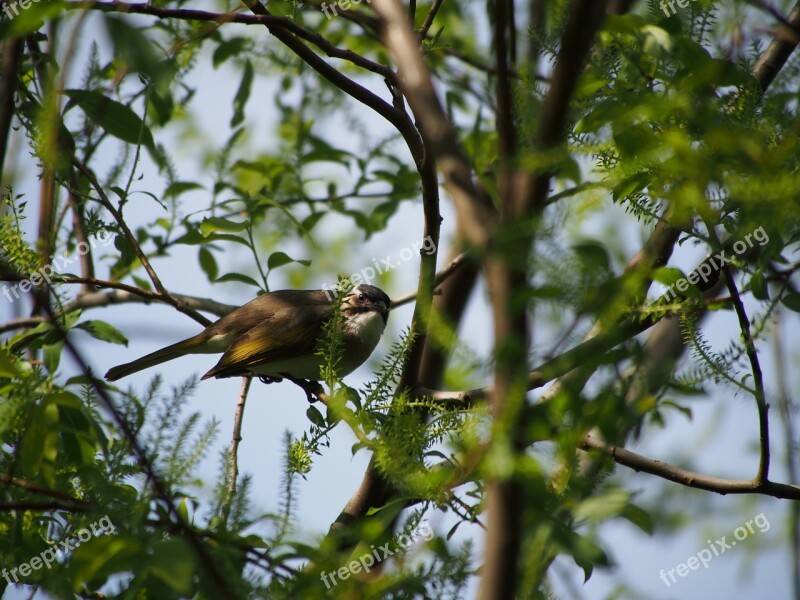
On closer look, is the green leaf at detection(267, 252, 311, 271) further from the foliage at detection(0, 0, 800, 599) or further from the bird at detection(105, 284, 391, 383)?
the bird at detection(105, 284, 391, 383)

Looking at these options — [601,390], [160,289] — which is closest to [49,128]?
[601,390]

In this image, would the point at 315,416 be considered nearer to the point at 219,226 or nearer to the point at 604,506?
the point at 219,226

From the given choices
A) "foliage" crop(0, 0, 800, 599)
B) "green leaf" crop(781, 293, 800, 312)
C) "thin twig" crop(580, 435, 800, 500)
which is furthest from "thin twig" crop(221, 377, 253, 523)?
"green leaf" crop(781, 293, 800, 312)

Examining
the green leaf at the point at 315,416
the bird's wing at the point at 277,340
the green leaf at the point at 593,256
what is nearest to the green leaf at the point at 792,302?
the green leaf at the point at 593,256

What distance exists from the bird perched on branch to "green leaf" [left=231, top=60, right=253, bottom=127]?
1.44 m

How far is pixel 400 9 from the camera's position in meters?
2.71

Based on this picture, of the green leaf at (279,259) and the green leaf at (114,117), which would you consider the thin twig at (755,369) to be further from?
the green leaf at (114,117)

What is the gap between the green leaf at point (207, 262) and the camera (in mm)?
5863

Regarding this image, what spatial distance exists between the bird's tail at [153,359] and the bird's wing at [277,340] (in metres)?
0.47

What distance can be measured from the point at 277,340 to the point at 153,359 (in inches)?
44.8

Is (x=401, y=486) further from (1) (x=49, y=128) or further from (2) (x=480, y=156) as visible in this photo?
(2) (x=480, y=156)

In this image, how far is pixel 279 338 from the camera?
248 inches

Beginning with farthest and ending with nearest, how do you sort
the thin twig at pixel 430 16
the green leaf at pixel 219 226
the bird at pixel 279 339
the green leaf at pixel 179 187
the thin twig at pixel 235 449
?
the bird at pixel 279 339 → the green leaf at pixel 179 187 → the green leaf at pixel 219 226 → the thin twig at pixel 430 16 → the thin twig at pixel 235 449

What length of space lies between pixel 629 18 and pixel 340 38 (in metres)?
4.22
